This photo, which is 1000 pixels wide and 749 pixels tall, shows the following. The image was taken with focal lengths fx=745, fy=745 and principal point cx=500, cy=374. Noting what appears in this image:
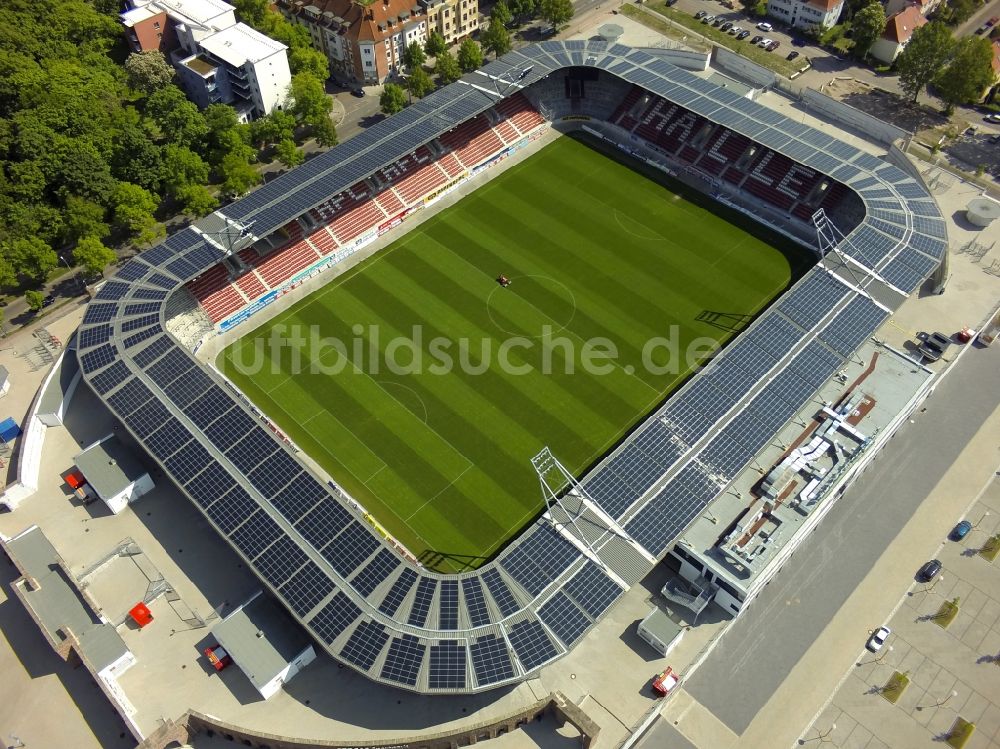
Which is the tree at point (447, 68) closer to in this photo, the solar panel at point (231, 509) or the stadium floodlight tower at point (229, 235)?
the stadium floodlight tower at point (229, 235)

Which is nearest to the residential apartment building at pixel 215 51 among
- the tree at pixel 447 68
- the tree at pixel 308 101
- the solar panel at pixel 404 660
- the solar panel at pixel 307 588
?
the tree at pixel 308 101

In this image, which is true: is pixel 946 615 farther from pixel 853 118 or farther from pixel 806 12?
pixel 806 12

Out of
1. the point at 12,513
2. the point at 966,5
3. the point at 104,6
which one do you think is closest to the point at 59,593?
the point at 12,513

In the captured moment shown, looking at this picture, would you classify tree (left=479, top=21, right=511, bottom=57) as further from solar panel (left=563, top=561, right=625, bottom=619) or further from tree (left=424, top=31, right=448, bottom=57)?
solar panel (left=563, top=561, right=625, bottom=619)

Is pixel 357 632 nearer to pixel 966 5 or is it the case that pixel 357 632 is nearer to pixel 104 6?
pixel 104 6

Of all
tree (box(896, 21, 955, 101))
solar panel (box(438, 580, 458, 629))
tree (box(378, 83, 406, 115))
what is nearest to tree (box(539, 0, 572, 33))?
tree (box(378, 83, 406, 115))

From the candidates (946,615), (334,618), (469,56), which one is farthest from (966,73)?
(334,618)
